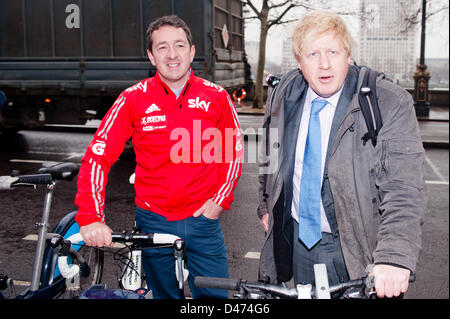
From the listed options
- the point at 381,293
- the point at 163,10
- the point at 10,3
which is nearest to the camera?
the point at 381,293

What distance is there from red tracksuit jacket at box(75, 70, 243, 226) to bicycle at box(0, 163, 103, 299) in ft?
1.33

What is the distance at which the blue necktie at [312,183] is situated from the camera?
2223 millimetres

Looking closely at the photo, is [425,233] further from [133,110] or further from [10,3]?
[10,3]

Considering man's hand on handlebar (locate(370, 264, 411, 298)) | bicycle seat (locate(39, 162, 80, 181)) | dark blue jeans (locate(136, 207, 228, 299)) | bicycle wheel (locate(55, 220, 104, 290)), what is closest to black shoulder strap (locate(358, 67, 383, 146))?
man's hand on handlebar (locate(370, 264, 411, 298))

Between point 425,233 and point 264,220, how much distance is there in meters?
4.19

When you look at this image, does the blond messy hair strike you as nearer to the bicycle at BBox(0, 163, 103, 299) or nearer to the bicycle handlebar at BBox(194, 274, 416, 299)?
the bicycle handlebar at BBox(194, 274, 416, 299)

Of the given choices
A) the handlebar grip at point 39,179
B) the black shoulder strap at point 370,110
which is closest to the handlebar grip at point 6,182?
the handlebar grip at point 39,179

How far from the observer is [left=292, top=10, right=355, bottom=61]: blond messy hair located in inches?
83.5

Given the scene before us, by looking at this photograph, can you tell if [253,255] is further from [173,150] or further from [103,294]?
[103,294]

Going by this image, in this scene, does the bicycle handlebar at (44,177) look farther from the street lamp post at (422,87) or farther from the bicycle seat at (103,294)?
the street lamp post at (422,87)

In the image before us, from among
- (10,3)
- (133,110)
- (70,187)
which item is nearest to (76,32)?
(10,3)

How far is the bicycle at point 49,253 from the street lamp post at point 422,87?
639 inches

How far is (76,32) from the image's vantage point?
34.2 ft

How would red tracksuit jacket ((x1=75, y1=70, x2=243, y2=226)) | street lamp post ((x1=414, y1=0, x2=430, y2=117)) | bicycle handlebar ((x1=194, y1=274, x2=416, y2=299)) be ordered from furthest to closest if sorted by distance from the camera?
street lamp post ((x1=414, y1=0, x2=430, y2=117)) → red tracksuit jacket ((x1=75, y1=70, x2=243, y2=226)) → bicycle handlebar ((x1=194, y1=274, x2=416, y2=299))
